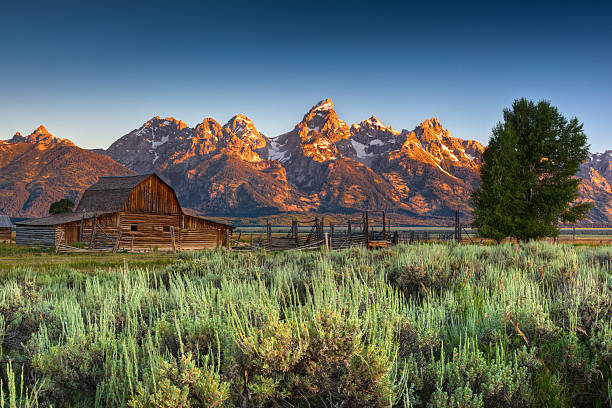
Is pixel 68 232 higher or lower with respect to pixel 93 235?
higher

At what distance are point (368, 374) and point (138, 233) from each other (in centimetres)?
3649

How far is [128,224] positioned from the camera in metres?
34.7

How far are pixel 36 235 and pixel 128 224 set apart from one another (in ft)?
32.6

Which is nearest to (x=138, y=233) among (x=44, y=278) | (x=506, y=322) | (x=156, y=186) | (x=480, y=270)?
(x=156, y=186)

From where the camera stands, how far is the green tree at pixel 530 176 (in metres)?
24.1

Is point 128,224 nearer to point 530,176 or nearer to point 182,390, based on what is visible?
point 530,176

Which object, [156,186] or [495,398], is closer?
[495,398]

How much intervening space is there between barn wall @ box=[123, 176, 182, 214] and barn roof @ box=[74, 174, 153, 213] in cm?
52

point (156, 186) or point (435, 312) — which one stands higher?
point (156, 186)

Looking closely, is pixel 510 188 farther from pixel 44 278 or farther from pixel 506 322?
pixel 44 278

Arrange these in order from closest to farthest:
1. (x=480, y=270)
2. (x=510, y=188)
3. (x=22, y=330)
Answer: (x=22, y=330)
(x=480, y=270)
(x=510, y=188)

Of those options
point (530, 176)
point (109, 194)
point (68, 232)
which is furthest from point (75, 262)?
point (530, 176)

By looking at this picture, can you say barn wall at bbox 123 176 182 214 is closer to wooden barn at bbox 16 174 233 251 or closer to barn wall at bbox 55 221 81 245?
wooden barn at bbox 16 174 233 251

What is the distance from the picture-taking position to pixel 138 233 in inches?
1375
